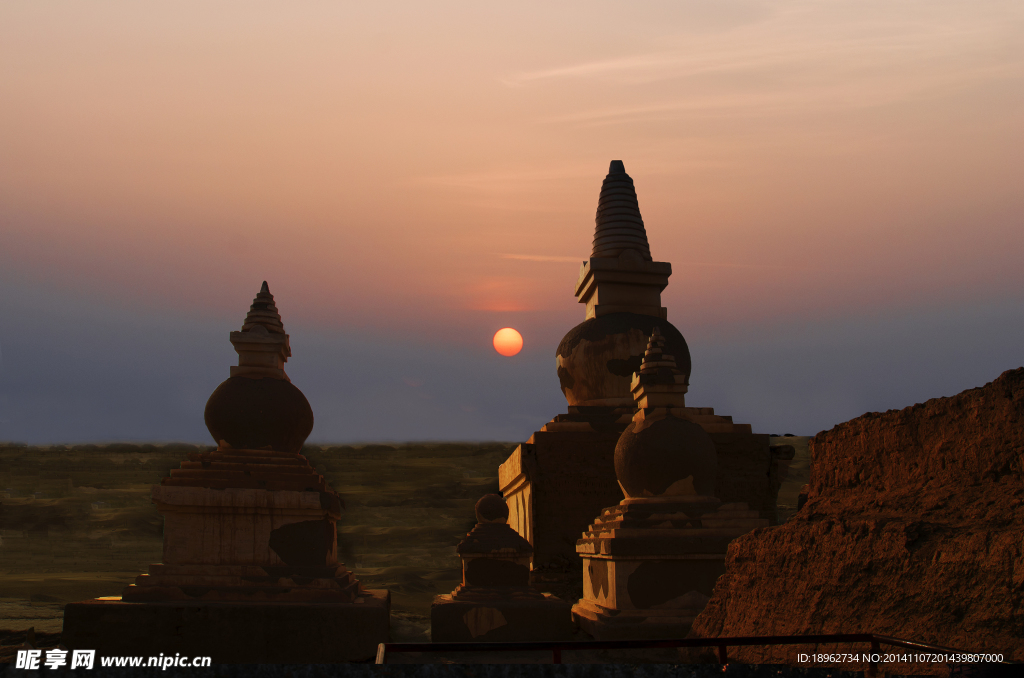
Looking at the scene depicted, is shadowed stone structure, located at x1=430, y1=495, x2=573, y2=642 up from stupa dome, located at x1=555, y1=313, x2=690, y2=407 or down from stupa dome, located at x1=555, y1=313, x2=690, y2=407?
down

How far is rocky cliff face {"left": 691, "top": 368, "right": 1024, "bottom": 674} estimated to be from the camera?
505 cm

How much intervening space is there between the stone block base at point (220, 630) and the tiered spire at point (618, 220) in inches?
476

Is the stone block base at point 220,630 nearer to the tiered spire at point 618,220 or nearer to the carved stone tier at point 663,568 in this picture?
the carved stone tier at point 663,568

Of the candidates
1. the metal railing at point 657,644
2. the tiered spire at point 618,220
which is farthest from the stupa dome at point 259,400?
the tiered spire at point 618,220

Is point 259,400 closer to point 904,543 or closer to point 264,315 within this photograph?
point 264,315

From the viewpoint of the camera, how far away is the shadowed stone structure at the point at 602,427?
16500 millimetres

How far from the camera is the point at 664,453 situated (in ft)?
42.0

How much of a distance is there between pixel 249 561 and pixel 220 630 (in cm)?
102

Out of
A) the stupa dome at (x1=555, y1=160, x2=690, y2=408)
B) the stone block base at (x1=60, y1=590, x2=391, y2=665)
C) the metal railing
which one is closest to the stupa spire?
the stone block base at (x1=60, y1=590, x2=391, y2=665)

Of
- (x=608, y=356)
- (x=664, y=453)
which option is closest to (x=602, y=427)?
(x=608, y=356)

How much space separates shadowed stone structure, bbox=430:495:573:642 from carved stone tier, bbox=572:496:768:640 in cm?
70

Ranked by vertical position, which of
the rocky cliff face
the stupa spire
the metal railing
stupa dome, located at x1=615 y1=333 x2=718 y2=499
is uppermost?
the stupa spire

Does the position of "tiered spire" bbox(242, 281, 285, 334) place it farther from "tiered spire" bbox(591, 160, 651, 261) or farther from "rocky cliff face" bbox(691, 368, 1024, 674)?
"tiered spire" bbox(591, 160, 651, 261)

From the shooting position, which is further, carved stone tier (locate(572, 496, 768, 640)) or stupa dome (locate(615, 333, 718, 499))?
stupa dome (locate(615, 333, 718, 499))
